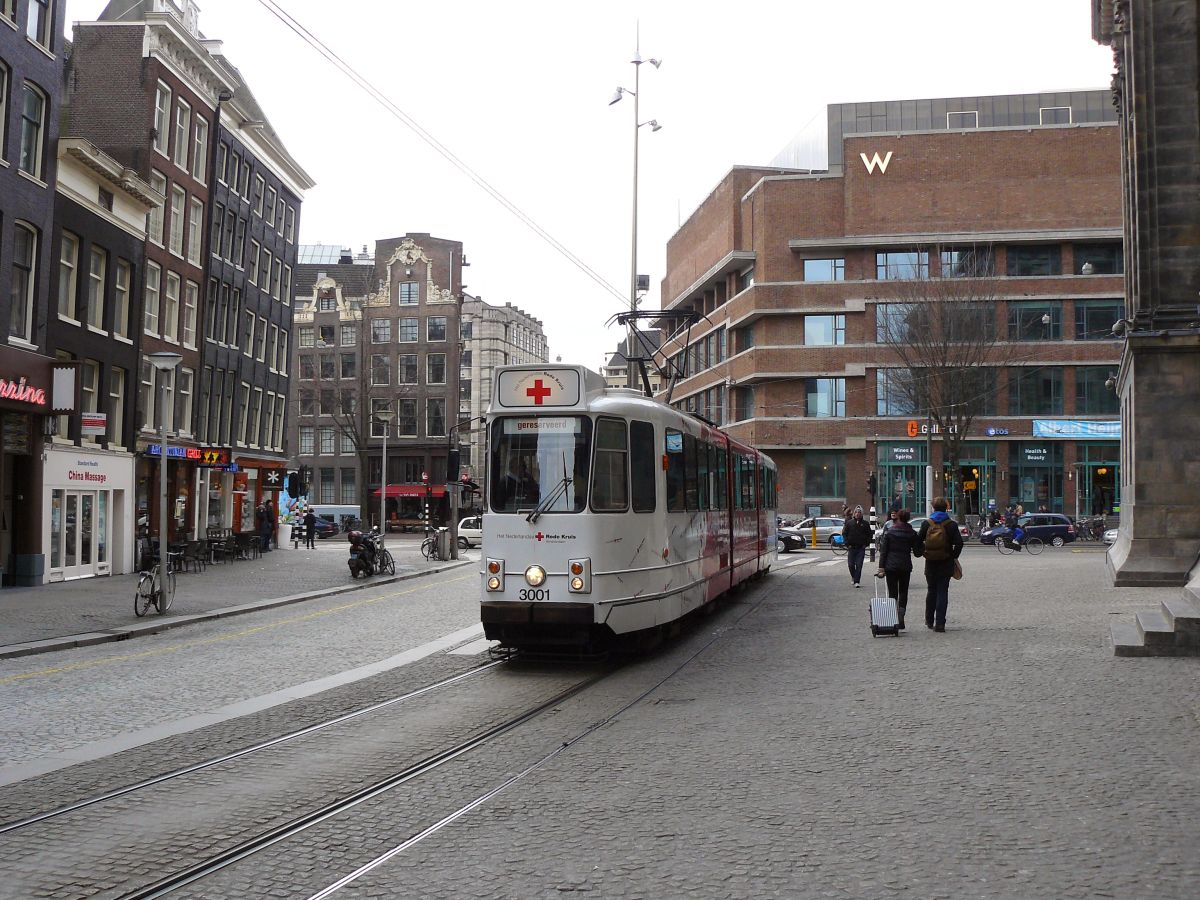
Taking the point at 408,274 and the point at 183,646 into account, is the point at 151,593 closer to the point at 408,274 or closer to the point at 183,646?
the point at 183,646

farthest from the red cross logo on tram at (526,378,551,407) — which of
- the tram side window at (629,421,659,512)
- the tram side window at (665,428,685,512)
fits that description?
the tram side window at (665,428,685,512)

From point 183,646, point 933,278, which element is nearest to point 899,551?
point 183,646

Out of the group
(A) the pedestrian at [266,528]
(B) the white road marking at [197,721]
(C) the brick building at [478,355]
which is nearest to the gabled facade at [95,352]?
(A) the pedestrian at [266,528]

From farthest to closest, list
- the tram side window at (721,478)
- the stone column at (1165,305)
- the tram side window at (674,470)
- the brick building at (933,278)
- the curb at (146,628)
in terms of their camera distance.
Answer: the brick building at (933,278) → the stone column at (1165,305) → the tram side window at (721,478) → the curb at (146,628) → the tram side window at (674,470)

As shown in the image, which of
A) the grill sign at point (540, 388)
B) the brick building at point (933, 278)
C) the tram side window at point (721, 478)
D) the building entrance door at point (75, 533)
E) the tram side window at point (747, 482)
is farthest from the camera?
the brick building at point (933, 278)

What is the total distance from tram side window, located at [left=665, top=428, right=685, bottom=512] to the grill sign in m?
1.86

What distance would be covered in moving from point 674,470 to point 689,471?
103 centimetres

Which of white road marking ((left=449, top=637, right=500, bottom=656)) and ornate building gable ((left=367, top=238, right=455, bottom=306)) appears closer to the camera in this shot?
white road marking ((left=449, top=637, right=500, bottom=656))

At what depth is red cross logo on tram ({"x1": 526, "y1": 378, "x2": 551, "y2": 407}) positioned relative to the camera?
1290 cm

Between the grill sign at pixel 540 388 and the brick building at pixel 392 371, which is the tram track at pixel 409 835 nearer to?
the grill sign at pixel 540 388

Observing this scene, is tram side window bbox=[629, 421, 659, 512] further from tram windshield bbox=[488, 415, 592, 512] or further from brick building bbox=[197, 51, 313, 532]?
brick building bbox=[197, 51, 313, 532]

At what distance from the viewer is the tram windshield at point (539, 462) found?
41.7ft

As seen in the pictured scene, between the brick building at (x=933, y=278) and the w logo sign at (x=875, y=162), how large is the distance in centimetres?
8

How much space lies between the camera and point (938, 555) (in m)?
15.5
